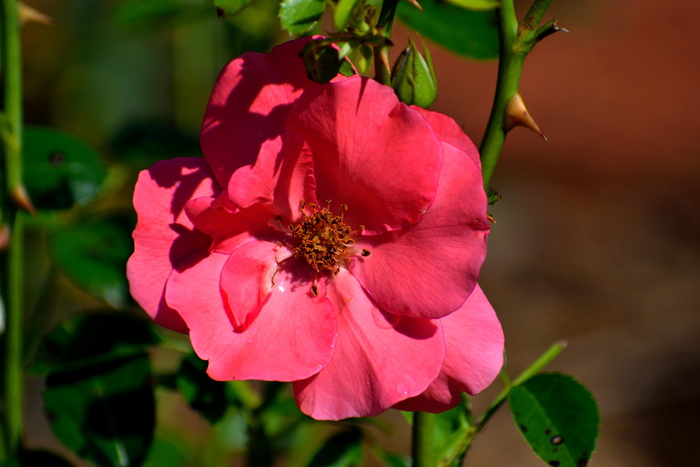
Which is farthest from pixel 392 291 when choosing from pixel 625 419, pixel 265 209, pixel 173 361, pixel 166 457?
pixel 625 419

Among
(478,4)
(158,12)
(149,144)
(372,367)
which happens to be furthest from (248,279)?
(158,12)

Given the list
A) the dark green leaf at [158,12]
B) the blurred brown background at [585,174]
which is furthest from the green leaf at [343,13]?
the blurred brown background at [585,174]

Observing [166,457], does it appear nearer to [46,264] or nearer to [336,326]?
[336,326]

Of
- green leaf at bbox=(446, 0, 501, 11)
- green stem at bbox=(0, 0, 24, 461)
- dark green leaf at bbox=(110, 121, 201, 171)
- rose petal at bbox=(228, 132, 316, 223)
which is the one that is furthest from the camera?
dark green leaf at bbox=(110, 121, 201, 171)

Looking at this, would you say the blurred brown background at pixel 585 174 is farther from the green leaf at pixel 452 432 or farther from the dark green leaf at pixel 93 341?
the green leaf at pixel 452 432

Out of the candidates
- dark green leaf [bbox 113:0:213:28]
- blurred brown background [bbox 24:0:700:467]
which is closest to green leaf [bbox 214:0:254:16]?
dark green leaf [bbox 113:0:213:28]

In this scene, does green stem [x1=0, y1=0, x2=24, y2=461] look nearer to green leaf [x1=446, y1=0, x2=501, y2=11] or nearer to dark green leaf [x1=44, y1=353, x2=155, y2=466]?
dark green leaf [x1=44, y1=353, x2=155, y2=466]

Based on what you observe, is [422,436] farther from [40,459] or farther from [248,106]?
[40,459]
